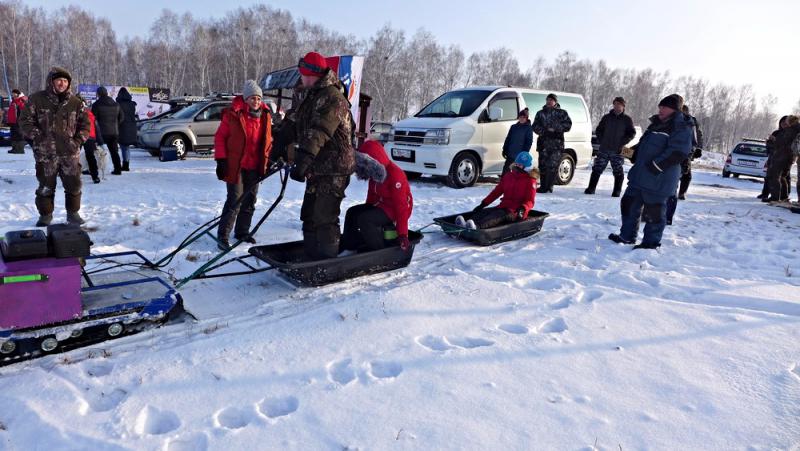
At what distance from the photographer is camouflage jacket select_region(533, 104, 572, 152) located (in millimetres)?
9461

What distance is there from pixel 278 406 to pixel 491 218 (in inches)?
153

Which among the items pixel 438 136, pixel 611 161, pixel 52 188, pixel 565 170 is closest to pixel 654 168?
pixel 611 161

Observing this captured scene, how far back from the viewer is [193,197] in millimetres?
7848

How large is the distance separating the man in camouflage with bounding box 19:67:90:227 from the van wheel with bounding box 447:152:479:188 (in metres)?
6.24

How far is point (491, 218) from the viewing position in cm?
590

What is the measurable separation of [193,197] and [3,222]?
2451mm

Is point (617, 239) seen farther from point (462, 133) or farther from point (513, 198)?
point (462, 133)

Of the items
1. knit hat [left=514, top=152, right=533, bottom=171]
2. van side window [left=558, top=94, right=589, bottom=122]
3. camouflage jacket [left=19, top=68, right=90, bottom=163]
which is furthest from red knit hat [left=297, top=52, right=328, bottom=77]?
van side window [left=558, top=94, right=589, bottom=122]

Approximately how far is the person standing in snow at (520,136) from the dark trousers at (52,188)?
260 inches

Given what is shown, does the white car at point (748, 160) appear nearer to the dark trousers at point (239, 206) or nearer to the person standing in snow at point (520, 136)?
the person standing in snow at point (520, 136)

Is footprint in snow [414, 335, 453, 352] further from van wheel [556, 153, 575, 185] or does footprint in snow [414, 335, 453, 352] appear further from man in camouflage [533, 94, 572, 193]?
van wheel [556, 153, 575, 185]

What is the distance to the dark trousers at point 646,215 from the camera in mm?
5730

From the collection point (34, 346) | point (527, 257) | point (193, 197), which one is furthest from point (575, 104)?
point (34, 346)

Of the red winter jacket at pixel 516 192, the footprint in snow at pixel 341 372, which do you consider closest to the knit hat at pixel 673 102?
the red winter jacket at pixel 516 192
